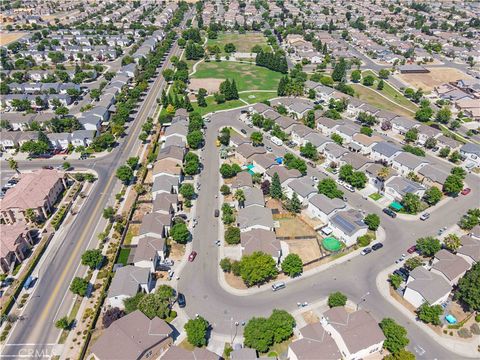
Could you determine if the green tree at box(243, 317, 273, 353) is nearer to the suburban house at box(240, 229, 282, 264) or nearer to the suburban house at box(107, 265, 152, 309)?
the suburban house at box(240, 229, 282, 264)

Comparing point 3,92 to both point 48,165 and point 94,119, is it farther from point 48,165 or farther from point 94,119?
point 48,165

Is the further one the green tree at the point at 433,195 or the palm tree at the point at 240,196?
the green tree at the point at 433,195

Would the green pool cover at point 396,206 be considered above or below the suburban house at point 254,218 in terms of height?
below

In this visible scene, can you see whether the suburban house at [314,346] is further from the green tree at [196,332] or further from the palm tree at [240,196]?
the palm tree at [240,196]

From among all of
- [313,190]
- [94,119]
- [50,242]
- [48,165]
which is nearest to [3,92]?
[94,119]

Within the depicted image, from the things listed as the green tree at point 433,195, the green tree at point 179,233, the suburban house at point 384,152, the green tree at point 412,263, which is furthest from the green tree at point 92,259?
the suburban house at point 384,152

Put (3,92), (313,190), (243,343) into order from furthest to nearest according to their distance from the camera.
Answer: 1. (3,92)
2. (313,190)
3. (243,343)
